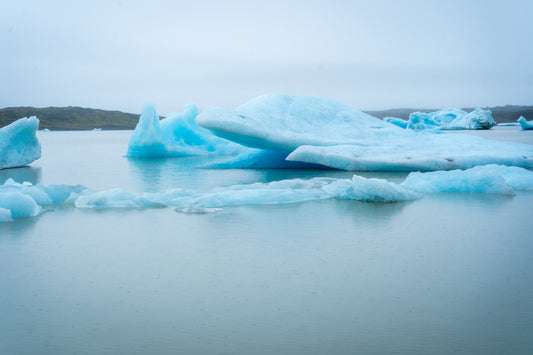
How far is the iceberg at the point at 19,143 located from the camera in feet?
35.9

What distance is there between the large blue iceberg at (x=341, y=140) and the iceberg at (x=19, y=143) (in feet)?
14.7

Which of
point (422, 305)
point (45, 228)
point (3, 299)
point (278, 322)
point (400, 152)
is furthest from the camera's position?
point (400, 152)

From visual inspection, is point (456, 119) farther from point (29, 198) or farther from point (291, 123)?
point (29, 198)

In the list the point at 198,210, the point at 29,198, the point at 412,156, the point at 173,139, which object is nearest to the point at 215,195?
the point at 198,210

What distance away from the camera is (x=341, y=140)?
9.95 metres

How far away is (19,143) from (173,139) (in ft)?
16.8

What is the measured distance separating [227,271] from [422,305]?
43.6 inches

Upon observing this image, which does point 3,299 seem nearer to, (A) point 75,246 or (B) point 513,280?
(A) point 75,246

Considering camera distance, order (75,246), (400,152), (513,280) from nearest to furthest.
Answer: (513,280) < (75,246) < (400,152)

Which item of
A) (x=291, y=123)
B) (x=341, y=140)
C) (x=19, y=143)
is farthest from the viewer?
(x=19, y=143)

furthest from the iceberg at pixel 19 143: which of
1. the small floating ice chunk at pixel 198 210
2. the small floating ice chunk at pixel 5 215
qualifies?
the small floating ice chunk at pixel 198 210

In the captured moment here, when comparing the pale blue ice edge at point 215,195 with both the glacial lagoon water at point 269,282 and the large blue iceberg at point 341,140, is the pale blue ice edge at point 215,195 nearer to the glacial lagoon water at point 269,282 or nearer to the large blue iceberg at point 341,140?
the glacial lagoon water at point 269,282

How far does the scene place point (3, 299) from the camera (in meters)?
2.60

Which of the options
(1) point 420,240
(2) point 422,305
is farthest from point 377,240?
(2) point 422,305
